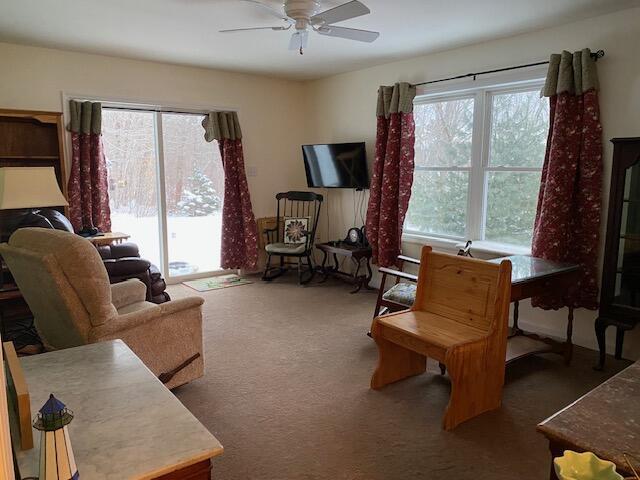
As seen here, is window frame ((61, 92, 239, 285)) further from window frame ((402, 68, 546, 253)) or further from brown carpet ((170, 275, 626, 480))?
window frame ((402, 68, 546, 253))

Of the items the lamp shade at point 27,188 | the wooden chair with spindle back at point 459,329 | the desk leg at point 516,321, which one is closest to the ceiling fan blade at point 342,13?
the wooden chair with spindle back at point 459,329

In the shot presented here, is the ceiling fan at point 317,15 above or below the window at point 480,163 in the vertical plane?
above

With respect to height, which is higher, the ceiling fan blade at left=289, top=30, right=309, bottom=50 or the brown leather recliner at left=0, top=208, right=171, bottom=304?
the ceiling fan blade at left=289, top=30, right=309, bottom=50

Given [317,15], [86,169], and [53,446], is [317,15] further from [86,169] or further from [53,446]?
[86,169]

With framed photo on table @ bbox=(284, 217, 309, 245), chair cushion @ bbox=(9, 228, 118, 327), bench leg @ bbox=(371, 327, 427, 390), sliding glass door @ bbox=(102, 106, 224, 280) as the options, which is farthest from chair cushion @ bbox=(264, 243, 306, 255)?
chair cushion @ bbox=(9, 228, 118, 327)

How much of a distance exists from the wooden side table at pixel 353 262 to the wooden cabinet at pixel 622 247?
2.46m

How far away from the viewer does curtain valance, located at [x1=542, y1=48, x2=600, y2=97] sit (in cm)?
333

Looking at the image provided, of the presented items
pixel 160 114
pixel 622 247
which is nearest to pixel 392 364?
pixel 622 247

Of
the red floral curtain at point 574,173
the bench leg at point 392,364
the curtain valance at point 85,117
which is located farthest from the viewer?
the curtain valance at point 85,117

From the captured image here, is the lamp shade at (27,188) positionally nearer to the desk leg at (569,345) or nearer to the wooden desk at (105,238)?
the wooden desk at (105,238)

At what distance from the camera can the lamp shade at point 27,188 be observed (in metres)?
3.31

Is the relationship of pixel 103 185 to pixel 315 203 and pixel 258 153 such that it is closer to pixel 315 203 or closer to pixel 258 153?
pixel 258 153

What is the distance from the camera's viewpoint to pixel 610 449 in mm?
1078

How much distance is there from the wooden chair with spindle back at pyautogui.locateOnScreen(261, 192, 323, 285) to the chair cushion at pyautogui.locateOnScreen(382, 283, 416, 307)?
2.04 meters
